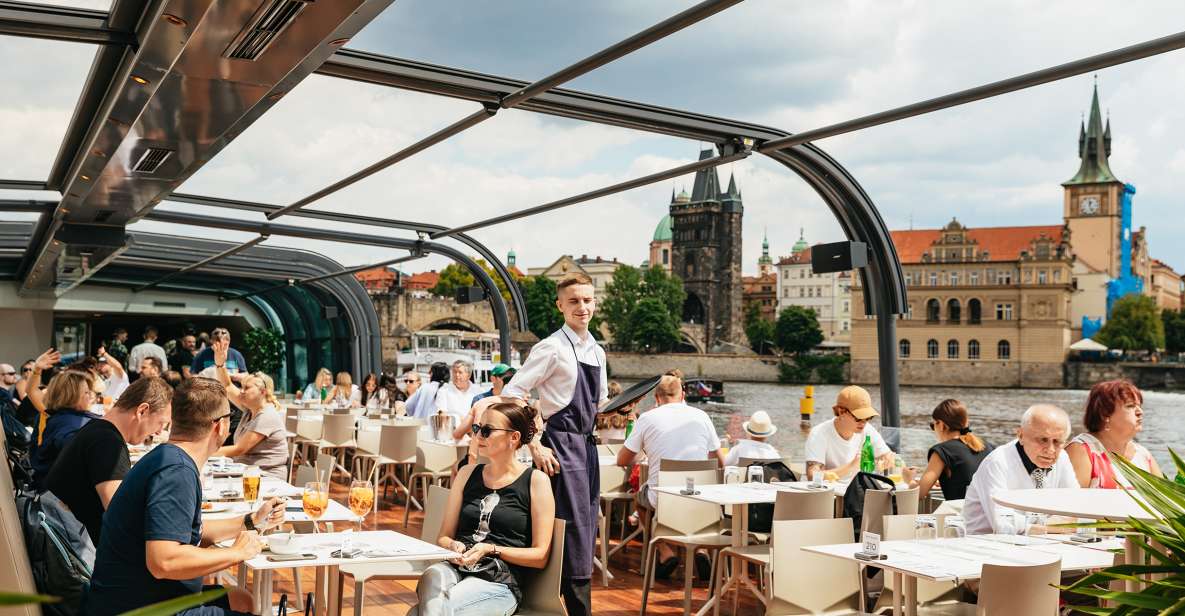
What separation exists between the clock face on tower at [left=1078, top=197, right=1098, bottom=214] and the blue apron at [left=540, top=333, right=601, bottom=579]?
106 m

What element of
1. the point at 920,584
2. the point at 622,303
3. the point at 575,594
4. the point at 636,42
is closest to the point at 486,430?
the point at 575,594

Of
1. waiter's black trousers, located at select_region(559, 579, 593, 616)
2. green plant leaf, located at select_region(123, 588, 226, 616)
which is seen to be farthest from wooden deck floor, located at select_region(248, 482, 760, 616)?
green plant leaf, located at select_region(123, 588, 226, 616)

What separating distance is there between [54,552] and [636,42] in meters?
2.56

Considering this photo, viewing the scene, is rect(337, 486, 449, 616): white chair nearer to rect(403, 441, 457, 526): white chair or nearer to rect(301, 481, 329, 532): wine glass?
rect(301, 481, 329, 532): wine glass

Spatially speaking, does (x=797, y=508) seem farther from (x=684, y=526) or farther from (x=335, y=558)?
(x=335, y=558)

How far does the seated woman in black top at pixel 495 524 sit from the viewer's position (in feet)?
11.2

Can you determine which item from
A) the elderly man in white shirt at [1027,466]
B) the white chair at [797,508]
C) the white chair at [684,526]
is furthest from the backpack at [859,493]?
the white chair at [684,526]

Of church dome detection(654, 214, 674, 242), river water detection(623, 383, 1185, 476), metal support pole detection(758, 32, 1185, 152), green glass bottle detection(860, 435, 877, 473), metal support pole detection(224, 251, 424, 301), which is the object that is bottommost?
river water detection(623, 383, 1185, 476)

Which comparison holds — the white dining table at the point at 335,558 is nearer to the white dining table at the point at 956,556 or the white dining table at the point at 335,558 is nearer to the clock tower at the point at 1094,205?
the white dining table at the point at 956,556

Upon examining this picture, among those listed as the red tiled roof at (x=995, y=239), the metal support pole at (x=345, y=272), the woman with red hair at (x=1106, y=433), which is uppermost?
the red tiled roof at (x=995, y=239)

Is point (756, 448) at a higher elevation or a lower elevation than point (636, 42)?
lower

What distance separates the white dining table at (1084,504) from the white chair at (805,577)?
75 centimetres

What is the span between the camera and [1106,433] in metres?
4.49

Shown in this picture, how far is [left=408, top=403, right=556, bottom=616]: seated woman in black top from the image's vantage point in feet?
11.2
